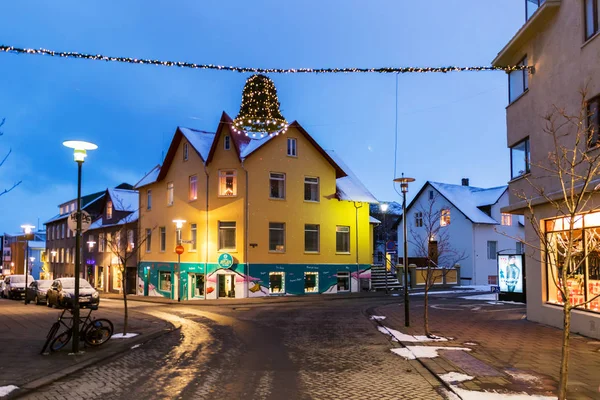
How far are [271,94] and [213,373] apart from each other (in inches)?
924

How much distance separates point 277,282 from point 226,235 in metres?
4.35

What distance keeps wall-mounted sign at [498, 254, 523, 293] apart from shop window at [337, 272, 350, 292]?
1142 centimetres

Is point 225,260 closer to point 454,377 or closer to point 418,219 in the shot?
point 454,377

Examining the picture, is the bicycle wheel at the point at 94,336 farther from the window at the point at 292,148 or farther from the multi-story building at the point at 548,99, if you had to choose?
the window at the point at 292,148

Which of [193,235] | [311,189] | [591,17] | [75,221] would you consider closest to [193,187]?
[193,235]

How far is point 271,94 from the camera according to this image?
3152 cm

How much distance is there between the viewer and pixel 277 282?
33031 mm

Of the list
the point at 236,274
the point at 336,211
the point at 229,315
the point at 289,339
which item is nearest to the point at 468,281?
the point at 336,211

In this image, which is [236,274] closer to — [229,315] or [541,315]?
[229,315]

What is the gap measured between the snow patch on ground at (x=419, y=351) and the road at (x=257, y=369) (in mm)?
289

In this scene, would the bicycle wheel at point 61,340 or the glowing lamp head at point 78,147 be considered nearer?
the glowing lamp head at point 78,147

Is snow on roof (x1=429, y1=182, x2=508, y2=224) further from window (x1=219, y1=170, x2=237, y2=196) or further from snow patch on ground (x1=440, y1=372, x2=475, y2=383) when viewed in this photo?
snow patch on ground (x1=440, y1=372, x2=475, y2=383)

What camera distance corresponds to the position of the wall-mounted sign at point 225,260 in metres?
31.4

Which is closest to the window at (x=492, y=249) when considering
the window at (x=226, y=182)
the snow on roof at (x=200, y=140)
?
the window at (x=226, y=182)
